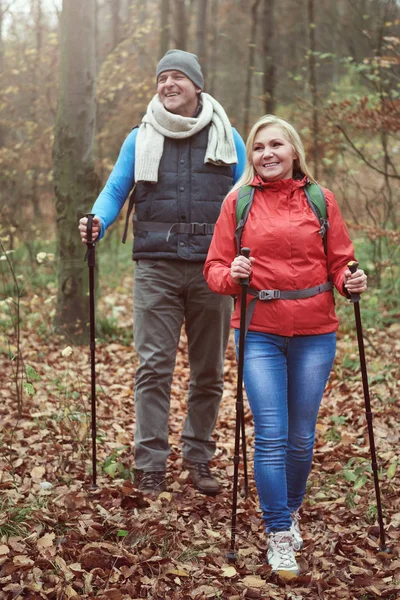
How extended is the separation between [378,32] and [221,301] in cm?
670

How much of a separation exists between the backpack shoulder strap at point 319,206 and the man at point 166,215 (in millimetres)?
944

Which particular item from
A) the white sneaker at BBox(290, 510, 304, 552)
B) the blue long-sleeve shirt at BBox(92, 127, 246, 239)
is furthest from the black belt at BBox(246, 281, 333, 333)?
the blue long-sleeve shirt at BBox(92, 127, 246, 239)

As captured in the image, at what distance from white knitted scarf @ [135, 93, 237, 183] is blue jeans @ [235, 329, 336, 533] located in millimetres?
1314

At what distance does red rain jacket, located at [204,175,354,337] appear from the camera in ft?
10.8

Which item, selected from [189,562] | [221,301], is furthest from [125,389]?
[189,562]

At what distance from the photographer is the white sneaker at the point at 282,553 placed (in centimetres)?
324

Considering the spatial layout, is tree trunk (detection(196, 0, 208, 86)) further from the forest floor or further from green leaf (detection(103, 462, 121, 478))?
green leaf (detection(103, 462, 121, 478))

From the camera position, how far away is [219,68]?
1043 inches

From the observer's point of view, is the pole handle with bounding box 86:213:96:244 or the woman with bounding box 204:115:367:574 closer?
the woman with bounding box 204:115:367:574

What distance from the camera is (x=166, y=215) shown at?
13.7 ft

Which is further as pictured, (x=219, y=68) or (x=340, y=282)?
(x=219, y=68)

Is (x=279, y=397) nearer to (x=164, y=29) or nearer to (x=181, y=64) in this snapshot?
(x=181, y=64)

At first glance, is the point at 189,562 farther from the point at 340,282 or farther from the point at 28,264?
the point at 28,264

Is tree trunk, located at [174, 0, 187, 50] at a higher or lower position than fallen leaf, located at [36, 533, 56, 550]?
higher
